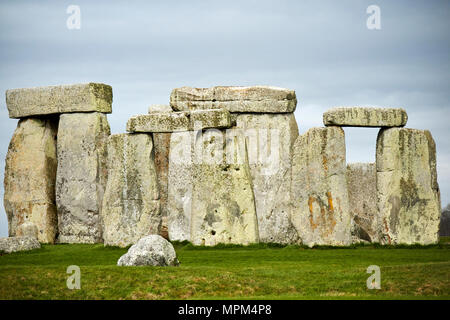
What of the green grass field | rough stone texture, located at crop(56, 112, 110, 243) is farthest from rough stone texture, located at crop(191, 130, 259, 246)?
rough stone texture, located at crop(56, 112, 110, 243)

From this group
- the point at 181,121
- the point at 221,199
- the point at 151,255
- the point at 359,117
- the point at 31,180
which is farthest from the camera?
the point at 31,180

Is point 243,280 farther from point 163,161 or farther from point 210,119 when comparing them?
point 163,161

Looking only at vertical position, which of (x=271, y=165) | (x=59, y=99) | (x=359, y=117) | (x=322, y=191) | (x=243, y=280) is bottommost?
(x=243, y=280)

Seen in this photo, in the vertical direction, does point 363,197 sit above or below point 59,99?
below

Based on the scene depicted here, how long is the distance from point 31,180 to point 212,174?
774 cm

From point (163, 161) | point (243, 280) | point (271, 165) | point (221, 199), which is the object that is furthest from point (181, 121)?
point (243, 280)

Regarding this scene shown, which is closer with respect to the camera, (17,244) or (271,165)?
(17,244)

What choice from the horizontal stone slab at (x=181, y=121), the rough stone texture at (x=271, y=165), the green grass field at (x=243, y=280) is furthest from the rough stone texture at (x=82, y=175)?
the green grass field at (x=243, y=280)

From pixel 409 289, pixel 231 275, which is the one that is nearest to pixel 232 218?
pixel 231 275

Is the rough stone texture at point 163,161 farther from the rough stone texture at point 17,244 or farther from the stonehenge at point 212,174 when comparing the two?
the rough stone texture at point 17,244

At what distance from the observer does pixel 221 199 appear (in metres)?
24.9

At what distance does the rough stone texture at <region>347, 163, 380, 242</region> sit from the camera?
3048 cm

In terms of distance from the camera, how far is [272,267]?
20.0 meters
